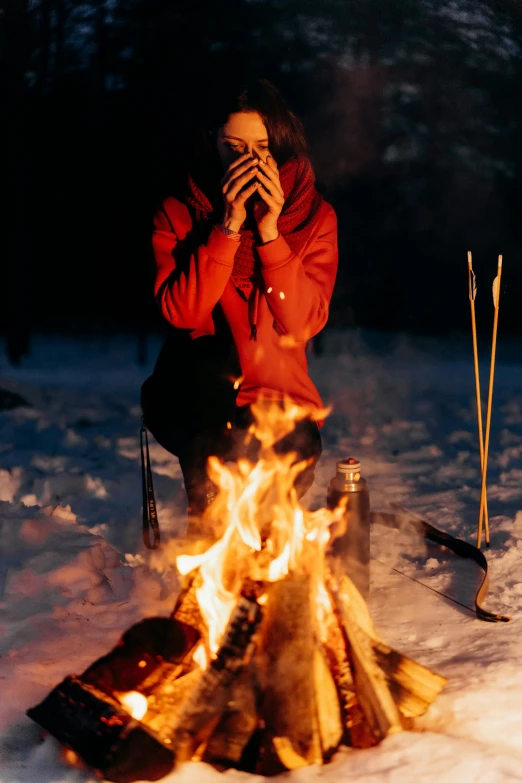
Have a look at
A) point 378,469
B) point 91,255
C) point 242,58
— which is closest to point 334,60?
point 242,58

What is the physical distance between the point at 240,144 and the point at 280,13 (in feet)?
26.8

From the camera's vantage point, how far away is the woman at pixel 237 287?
277cm

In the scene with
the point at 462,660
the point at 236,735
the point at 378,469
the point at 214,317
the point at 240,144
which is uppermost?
the point at 240,144

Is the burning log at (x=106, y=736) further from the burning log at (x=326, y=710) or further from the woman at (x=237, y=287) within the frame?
the woman at (x=237, y=287)

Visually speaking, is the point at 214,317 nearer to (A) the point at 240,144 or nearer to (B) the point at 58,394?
(A) the point at 240,144

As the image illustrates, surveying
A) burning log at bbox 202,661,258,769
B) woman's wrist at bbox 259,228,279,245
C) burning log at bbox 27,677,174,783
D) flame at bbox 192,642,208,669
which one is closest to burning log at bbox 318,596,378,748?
burning log at bbox 202,661,258,769

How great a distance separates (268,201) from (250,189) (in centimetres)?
8

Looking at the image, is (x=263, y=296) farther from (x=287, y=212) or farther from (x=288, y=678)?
(x=288, y=678)

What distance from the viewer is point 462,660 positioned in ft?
8.21

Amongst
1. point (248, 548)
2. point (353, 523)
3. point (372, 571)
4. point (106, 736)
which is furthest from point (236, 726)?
point (372, 571)

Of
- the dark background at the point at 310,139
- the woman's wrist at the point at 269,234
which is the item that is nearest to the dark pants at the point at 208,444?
the woman's wrist at the point at 269,234

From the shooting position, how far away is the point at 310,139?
1024cm

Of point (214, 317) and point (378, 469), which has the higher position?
point (214, 317)

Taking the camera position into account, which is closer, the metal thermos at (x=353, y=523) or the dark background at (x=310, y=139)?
the metal thermos at (x=353, y=523)
